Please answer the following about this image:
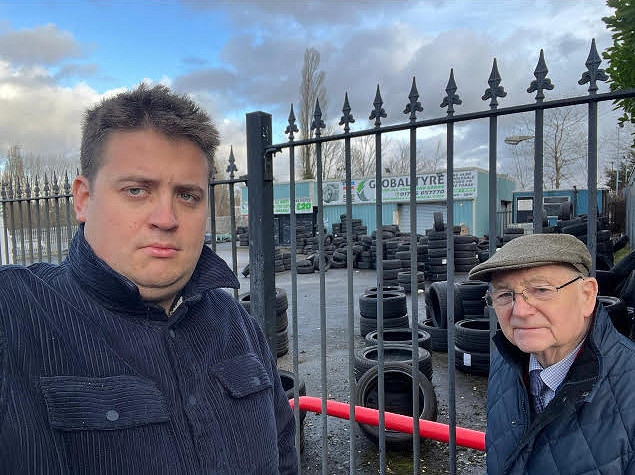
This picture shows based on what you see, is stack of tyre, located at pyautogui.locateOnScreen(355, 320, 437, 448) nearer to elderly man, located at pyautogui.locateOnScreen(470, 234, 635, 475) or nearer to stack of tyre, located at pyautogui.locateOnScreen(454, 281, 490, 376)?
stack of tyre, located at pyautogui.locateOnScreen(454, 281, 490, 376)

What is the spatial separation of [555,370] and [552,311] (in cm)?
26

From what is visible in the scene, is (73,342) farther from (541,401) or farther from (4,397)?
(541,401)

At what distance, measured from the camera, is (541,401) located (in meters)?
1.80

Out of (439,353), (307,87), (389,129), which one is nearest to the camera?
(389,129)

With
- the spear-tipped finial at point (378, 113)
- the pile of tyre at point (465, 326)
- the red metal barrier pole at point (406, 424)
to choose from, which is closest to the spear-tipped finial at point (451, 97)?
the spear-tipped finial at point (378, 113)

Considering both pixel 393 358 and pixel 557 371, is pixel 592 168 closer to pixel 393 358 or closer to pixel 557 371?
pixel 557 371

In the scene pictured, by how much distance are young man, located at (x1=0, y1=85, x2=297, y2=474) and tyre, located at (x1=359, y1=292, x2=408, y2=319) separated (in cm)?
677

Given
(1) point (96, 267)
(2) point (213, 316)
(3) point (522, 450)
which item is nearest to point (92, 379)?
(1) point (96, 267)

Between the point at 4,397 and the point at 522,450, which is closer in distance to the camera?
the point at 4,397

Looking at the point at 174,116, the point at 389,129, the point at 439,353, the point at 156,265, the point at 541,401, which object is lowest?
the point at 439,353

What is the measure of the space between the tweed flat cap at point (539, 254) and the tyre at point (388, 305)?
641 centimetres

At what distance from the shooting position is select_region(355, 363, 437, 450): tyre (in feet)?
13.5

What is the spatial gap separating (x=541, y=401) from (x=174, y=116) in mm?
1709

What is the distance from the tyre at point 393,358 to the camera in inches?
182
